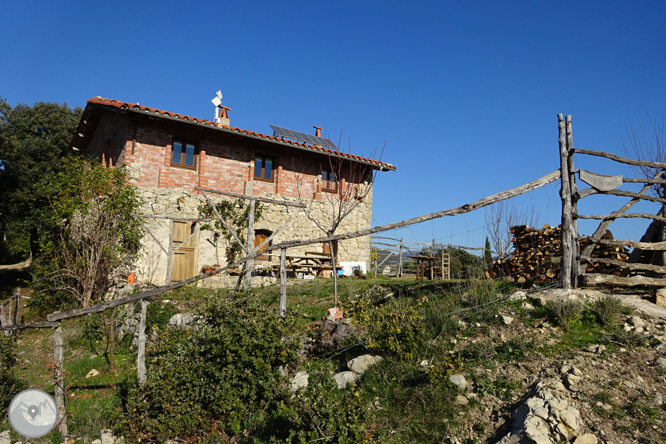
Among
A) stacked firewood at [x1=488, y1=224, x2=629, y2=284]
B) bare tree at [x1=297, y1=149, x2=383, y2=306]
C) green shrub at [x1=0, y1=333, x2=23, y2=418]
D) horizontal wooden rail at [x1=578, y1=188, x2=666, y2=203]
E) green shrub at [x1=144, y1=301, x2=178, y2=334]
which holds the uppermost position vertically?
bare tree at [x1=297, y1=149, x2=383, y2=306]

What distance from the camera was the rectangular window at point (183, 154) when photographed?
14281 millimetres

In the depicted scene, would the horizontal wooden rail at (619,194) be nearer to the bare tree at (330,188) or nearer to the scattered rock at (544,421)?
the scattered rock at (544,421)

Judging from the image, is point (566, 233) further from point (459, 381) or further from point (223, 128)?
point (223, 128)

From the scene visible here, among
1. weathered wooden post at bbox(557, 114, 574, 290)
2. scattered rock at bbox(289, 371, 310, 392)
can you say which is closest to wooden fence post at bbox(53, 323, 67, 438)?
scattered rock at bbox(289, 371, 310, 392)

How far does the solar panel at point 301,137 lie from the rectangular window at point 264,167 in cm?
104

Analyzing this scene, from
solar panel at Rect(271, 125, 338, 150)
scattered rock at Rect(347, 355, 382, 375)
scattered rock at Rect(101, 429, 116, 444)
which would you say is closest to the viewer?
scattered rock at Rect(101, 429, 116, 444)

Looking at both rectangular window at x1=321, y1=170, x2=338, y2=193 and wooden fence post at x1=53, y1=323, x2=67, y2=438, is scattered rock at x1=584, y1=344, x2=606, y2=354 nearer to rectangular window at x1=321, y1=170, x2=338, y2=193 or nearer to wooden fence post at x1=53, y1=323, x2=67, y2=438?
wooden fence post at x1=53, y1=323, x2=67, y2=438

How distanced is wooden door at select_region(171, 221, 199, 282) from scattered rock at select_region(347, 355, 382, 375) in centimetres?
979

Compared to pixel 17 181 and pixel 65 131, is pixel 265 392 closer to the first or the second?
pixel 17 181

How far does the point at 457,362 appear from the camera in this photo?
16.3ft

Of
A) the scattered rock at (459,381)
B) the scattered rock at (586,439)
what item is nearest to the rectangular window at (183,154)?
the scattered rock at (459,381)

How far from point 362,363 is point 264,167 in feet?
38.6

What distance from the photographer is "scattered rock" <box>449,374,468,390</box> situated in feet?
15.2

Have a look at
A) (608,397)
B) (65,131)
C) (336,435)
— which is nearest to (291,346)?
(336,435)
